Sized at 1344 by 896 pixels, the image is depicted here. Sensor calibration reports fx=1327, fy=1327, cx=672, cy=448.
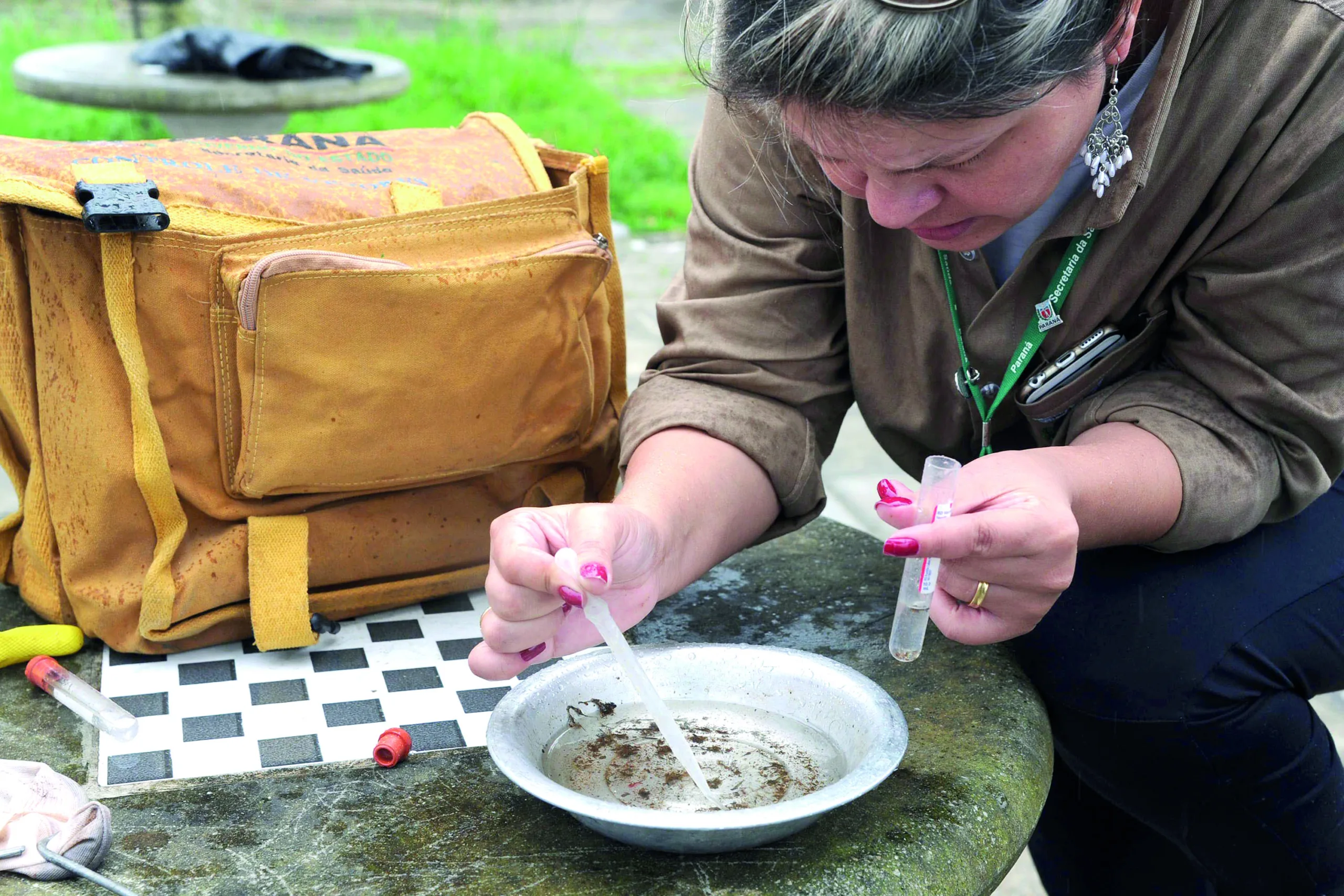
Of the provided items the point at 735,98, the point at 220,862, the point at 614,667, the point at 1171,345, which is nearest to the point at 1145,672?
the point at 1171,345

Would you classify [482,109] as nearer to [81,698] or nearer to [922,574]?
[81,698]

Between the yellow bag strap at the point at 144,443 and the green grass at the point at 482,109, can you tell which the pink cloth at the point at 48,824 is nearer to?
the yellow bag strap at the point at 144,443

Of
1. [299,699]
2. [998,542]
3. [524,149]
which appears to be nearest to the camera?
[998,542]

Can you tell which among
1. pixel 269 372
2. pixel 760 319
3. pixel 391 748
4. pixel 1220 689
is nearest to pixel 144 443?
pixel 269 372

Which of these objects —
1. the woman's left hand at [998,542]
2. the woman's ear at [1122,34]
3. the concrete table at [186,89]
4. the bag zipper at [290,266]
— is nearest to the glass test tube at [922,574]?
the woman's left hand at [998,542]

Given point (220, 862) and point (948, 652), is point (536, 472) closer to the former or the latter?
point (948, 652)

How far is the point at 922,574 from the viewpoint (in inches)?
41.9

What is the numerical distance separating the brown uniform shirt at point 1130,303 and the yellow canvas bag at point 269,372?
16cm

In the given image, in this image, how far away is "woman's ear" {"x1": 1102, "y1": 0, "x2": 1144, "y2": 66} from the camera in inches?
38.0

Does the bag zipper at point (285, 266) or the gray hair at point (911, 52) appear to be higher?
the gray hair at point (911, 52)

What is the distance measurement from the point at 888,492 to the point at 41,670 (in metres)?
0.75

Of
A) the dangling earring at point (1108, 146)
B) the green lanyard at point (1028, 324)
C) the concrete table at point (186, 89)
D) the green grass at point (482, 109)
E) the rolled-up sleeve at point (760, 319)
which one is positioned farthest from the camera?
the green grass at point (482, 109)

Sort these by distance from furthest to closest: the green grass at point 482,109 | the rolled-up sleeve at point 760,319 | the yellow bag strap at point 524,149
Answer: the green grass at point 482,109 → the yellow bag strap at point 524,149 → the rolled-up sleeve at point 760,319

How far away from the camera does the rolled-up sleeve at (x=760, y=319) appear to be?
128 centimetres
